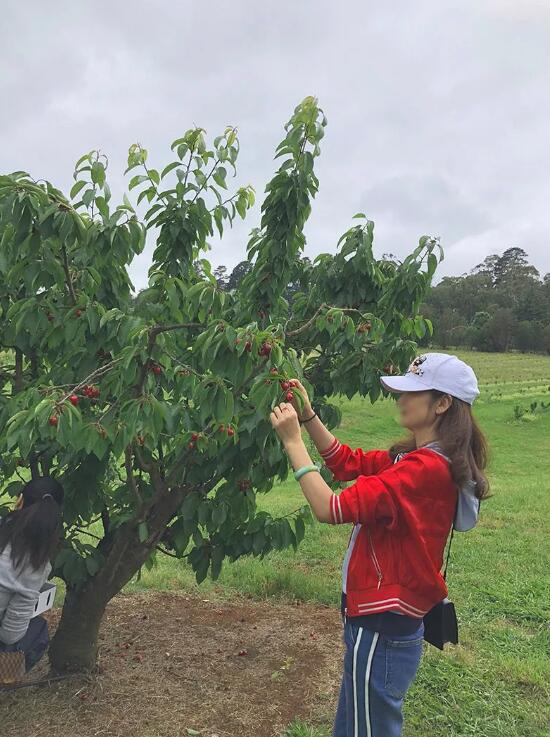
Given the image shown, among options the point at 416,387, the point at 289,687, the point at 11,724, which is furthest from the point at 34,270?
the point at 289,687

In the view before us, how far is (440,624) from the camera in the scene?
2434 millimetres

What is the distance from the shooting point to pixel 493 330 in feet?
186

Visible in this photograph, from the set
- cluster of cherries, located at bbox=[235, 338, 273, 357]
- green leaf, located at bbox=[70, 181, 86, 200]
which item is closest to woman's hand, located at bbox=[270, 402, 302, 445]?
cluster of cherries, located at bbox=[235, 338, 273, 357]

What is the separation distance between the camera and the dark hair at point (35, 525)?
9.98ft

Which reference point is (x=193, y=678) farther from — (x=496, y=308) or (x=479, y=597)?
(x=496, y=308)

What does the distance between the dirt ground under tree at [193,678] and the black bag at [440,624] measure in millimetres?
1387

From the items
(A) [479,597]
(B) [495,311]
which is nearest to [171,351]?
(A) [479,597]

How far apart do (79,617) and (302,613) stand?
1.95 meters

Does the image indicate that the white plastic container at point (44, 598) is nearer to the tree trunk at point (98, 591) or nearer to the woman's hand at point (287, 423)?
the tree trunk at point (98, 591)

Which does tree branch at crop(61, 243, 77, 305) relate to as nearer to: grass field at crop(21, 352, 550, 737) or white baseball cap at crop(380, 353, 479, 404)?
white baseball cap at crop(380, 353, 479, 404)

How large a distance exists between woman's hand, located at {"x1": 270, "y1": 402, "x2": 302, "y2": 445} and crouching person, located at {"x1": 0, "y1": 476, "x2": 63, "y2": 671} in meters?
1.49

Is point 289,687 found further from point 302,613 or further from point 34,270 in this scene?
point 34,270

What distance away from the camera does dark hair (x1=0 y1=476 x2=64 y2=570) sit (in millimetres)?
3043

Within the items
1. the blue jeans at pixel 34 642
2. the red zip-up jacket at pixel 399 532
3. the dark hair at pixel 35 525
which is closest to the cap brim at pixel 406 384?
the red zip-up jacket at pixel 399 532
